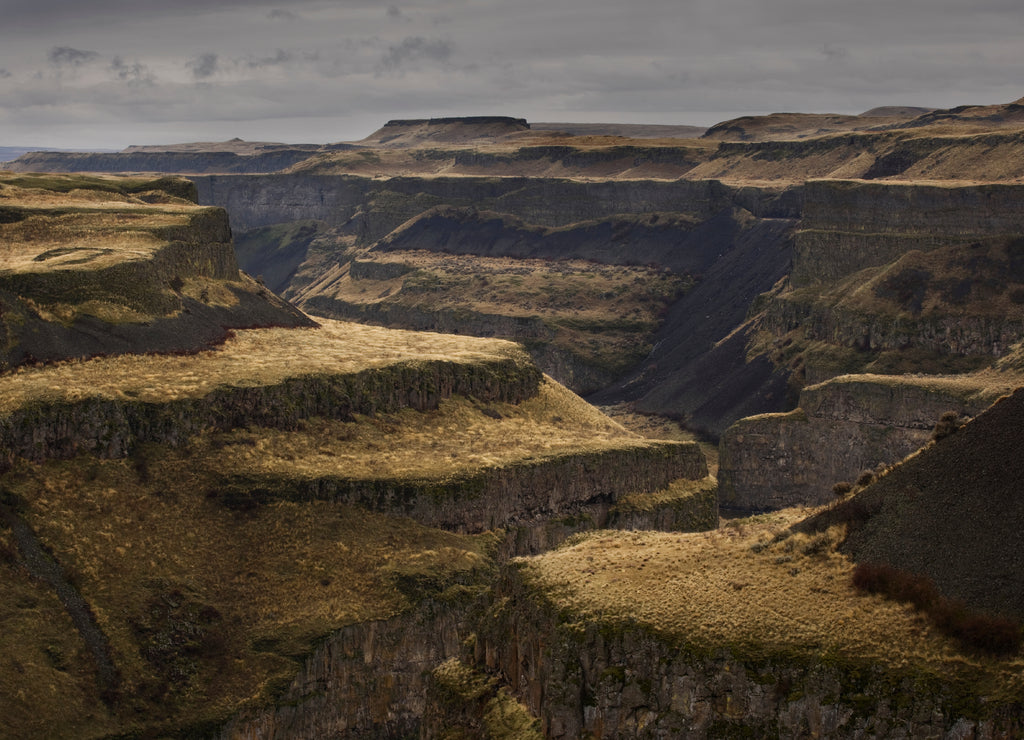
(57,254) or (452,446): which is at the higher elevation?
(57,254)

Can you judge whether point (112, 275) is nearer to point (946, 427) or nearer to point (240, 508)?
point (240, 508)

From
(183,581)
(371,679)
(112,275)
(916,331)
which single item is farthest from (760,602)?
(916,331)

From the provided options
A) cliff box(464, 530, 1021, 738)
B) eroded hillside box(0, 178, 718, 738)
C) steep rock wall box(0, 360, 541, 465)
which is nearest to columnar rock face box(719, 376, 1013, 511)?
eroded hillside box(0, 178, 718, 738)

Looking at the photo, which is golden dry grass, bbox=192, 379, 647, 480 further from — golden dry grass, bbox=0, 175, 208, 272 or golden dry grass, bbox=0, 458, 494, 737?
golden dry grass, bbox=0, 175, 208, 272

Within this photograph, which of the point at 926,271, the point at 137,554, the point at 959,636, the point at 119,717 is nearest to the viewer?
the point at 959,636

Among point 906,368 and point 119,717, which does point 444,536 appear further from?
point 906,368

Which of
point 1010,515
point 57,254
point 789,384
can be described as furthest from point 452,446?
point 789,384
